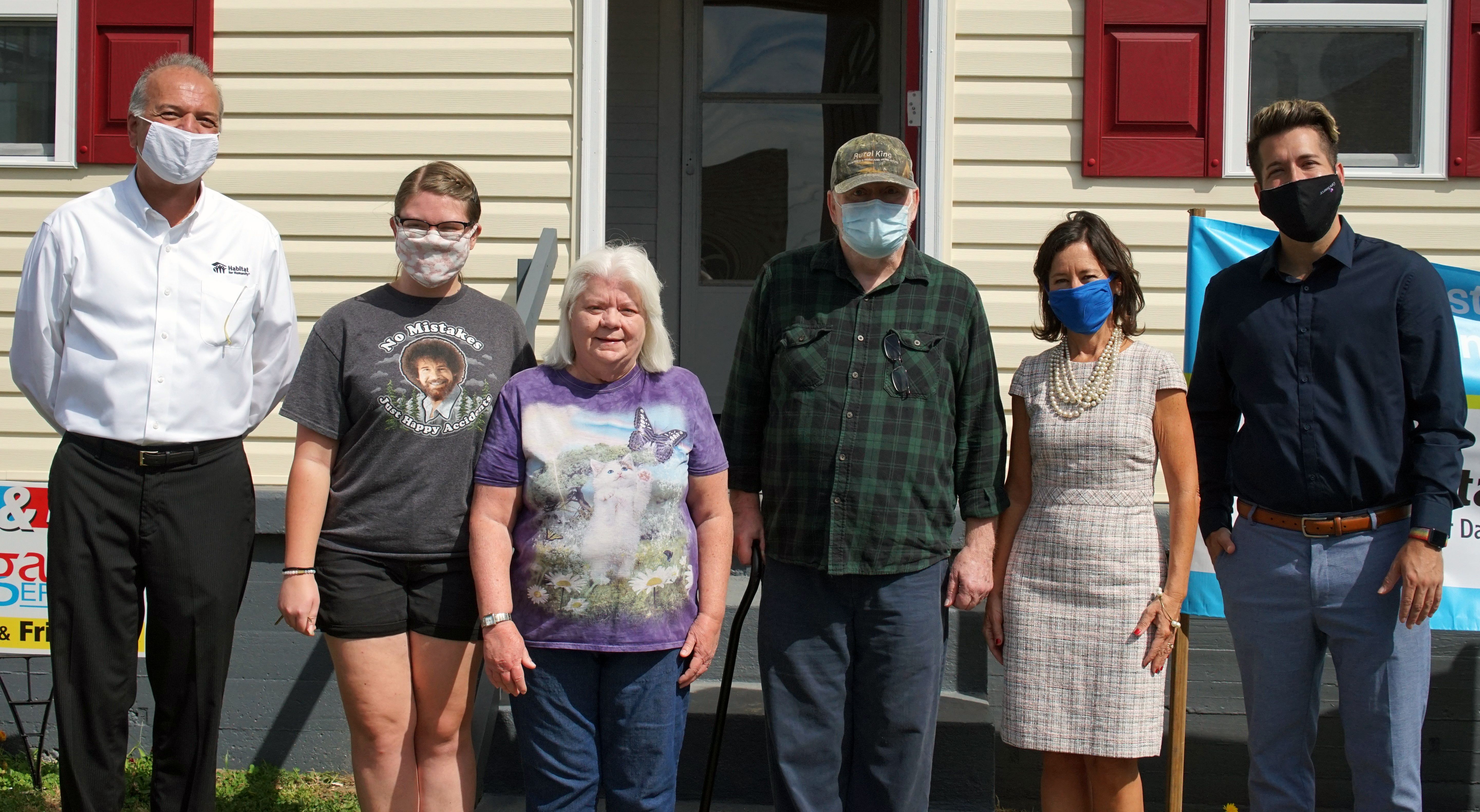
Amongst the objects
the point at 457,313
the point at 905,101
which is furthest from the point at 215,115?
the point at 905,101

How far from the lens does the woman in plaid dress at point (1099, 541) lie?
9.18 ft

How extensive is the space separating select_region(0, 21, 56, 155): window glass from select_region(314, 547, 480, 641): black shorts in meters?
3.06

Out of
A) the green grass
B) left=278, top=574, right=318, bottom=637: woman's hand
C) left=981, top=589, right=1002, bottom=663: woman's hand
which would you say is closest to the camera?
left=278, top=574, right=318, bottom=637: woman's hand

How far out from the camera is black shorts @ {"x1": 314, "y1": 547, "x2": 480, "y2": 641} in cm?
265

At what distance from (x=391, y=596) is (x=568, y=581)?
17.7 inches

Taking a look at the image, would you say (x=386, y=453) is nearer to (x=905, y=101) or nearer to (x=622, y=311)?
(x=622, y=311)

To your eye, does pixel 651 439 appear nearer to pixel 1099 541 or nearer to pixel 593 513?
pixel 593 513

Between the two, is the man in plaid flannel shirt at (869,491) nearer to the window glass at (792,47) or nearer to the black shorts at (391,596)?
the black shorts at (391,596)

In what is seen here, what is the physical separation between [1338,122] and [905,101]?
175cm

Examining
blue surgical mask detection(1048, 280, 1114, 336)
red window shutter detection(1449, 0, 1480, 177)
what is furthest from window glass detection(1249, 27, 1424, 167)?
blue surgical mask detection(1048, 280, 1114, 336)

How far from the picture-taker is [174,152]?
2.78 meters

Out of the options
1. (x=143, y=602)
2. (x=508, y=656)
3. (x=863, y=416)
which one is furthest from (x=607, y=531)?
(x=143, y=602)

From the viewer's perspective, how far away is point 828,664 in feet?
9.18

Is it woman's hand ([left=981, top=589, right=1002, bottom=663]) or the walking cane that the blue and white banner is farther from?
the walking cane
